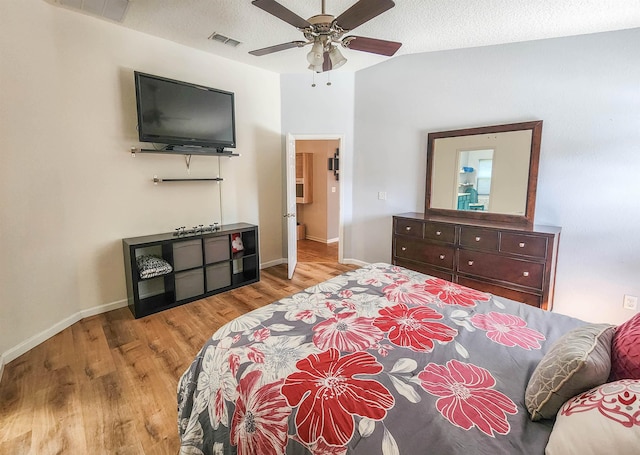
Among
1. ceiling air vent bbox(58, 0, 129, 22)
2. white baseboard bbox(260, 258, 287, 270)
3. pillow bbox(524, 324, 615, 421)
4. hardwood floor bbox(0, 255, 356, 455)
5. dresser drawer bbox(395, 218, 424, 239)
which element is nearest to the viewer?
pillow bbox(524, 324, 615, 421)

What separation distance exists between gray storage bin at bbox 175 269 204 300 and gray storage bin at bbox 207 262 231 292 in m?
0.11

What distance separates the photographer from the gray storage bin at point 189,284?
324cm

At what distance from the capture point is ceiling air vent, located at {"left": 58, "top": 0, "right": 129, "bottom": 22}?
8.30 feet

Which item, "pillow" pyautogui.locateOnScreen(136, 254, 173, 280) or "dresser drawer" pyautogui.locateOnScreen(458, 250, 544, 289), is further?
"pillow" pyautogui.locateOnScreen(136, 254, 173, 280)

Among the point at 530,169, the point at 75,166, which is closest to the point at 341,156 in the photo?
the point at 530,169

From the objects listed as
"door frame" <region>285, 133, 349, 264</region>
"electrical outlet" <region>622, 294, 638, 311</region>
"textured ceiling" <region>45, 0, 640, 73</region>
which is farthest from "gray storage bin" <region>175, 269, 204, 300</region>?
"electrical outlet" <region>622, 294, 638, 311</region>

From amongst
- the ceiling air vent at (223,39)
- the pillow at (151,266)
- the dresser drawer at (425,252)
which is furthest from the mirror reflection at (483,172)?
the pillow at (151,266)

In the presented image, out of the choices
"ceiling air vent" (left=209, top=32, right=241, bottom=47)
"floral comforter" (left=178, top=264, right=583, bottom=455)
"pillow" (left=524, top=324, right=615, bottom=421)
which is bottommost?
"floral comforter" (left=178, top=264, right=583, bottom=455)

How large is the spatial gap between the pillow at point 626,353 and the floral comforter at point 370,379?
0.84 feet

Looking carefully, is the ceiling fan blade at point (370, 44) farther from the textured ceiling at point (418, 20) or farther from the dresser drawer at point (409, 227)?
the dresser drawer at point (409, 227)

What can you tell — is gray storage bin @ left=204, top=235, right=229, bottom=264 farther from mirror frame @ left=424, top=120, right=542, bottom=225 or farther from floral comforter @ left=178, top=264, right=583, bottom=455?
mirror frame @ left=424, top=120, right=542, bottom=225

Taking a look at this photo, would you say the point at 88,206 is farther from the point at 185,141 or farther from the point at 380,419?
the point at 380,419

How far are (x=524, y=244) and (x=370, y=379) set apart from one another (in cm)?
234

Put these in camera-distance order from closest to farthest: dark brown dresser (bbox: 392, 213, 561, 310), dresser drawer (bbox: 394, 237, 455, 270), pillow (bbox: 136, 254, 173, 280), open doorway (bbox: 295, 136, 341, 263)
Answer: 1. dark brown dresser (bbox: 392, 213, 561, 310)
2. pillow (bbox: 136, 254, 173, 280)
3. dresser drawer (bbox: 394, 237, 455, 270)
4. open doorway (bbox: 295, 136, 341, 263)
